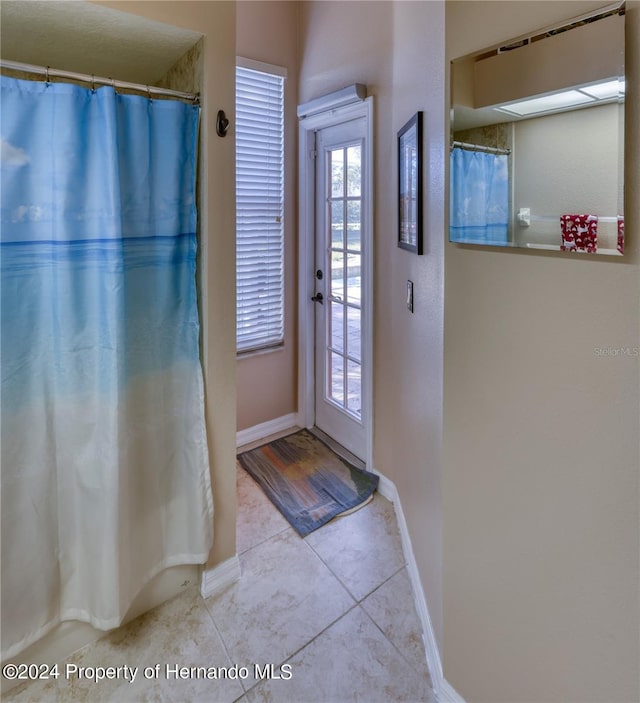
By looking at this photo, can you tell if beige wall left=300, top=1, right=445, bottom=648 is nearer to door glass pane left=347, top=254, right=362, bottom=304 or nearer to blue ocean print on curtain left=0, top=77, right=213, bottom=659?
door glass pane left=347, top=254, right=362, bottom=304

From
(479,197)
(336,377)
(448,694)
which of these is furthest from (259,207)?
(448,694)

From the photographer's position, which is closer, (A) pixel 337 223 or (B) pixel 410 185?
(B) pixel 410 185

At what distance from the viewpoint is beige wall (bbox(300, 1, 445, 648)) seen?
4.86 feet

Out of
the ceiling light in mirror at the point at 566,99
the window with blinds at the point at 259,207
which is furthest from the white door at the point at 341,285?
the ceiling light in mirror at the point at 566,99

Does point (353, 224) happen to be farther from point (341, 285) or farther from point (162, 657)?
point (162, 657)

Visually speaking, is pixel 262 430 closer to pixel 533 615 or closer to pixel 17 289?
pixel 17 289

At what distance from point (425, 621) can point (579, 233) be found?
1.44m

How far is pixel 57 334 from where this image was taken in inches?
54.9

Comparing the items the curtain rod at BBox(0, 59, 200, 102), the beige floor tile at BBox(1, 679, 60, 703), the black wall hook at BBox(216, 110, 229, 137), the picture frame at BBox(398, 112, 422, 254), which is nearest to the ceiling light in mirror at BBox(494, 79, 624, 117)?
the picture frame at BBox(398, 112, 422, 254)

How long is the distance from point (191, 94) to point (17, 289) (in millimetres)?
884

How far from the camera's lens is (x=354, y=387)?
2.81 m

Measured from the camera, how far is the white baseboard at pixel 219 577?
70.8 inches

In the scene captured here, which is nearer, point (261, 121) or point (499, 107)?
point (499, 107)

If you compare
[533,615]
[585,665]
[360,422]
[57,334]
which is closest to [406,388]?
[360,422]
